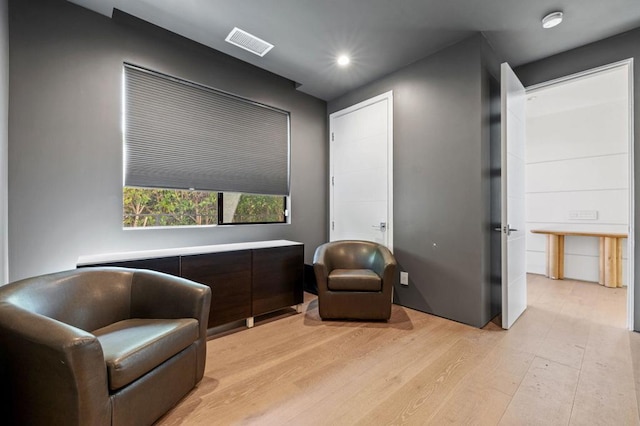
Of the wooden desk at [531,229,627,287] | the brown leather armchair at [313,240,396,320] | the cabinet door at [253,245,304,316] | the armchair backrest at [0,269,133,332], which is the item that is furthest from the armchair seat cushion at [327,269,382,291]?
the wooden desk at [531,229,627,287]

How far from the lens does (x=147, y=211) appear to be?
102 inches

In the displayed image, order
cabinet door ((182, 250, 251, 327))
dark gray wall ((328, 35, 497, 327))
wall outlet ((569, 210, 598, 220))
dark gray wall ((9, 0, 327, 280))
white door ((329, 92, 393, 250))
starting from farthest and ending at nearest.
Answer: wall outlet ((569, 210, 598, 220))
white door ((329, 92, 393, 250))
dark gray wall ((328, 35, 497, 327))
cabinet door ((182, 250, 251, 327))
dark gray wall ((9, 0, 327, 280))

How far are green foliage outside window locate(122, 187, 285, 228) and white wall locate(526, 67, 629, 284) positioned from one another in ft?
12.9

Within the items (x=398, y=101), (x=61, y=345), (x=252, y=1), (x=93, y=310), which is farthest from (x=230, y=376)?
(x=398, y=101)

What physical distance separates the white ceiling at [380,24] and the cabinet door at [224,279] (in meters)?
2.06

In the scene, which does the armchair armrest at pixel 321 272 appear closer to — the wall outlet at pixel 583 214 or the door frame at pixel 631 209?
the door frame at pixel 631 209

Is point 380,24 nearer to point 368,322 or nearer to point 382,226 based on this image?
point 382,226

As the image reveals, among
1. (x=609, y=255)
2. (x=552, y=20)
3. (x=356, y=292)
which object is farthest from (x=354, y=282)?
(x=609, y=255)

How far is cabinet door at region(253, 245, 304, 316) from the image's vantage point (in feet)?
8.91

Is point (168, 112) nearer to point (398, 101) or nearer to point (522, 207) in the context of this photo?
point (398, 101)

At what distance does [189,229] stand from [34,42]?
71.0 inches

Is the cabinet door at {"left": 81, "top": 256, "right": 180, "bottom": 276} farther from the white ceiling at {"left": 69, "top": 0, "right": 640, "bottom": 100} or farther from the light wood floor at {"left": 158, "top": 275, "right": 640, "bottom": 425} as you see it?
the white ceiling at {"left": 69, "top": 0, "right": 640, "bottom": 100}

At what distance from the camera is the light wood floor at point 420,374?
1484 millimetres

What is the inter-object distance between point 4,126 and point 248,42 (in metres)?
1.98
